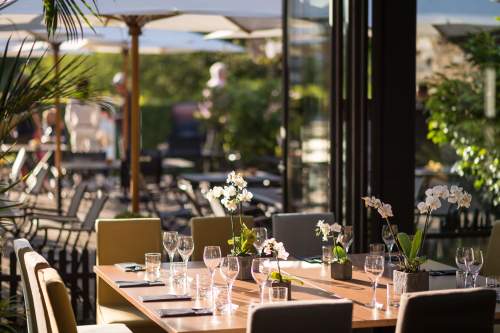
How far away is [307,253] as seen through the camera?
21.6ft

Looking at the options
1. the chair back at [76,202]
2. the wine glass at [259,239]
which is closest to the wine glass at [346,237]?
the wine glass at [259,239]

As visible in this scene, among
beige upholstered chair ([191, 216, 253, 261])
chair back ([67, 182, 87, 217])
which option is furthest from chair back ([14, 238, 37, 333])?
chair back ([67, 182, 87, 217])

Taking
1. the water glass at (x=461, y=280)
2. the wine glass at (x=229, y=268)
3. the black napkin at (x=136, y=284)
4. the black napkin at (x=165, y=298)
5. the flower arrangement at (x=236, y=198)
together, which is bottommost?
the black napkin at (x=165, y=298)

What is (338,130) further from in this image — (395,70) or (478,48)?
(478,48)

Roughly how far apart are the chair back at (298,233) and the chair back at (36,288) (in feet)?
7.12

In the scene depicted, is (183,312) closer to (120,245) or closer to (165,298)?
(165,298)

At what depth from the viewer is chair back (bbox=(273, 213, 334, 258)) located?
6.54 meters

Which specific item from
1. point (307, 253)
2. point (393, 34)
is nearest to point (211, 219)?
point (307, 253)

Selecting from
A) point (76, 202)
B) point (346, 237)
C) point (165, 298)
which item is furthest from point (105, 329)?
point (76, 202)

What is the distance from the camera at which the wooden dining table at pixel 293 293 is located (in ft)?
13.4

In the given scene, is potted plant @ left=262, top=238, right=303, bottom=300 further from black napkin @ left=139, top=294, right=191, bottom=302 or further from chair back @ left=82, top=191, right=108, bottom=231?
chair back @ left=82, top=191, right=108, bottom=231

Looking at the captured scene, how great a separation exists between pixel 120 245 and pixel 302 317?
2.68 metres

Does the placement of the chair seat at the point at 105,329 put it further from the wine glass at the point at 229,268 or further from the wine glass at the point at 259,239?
the wine glass at the point at 259,239

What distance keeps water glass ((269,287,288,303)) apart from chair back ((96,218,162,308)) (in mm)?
1969
